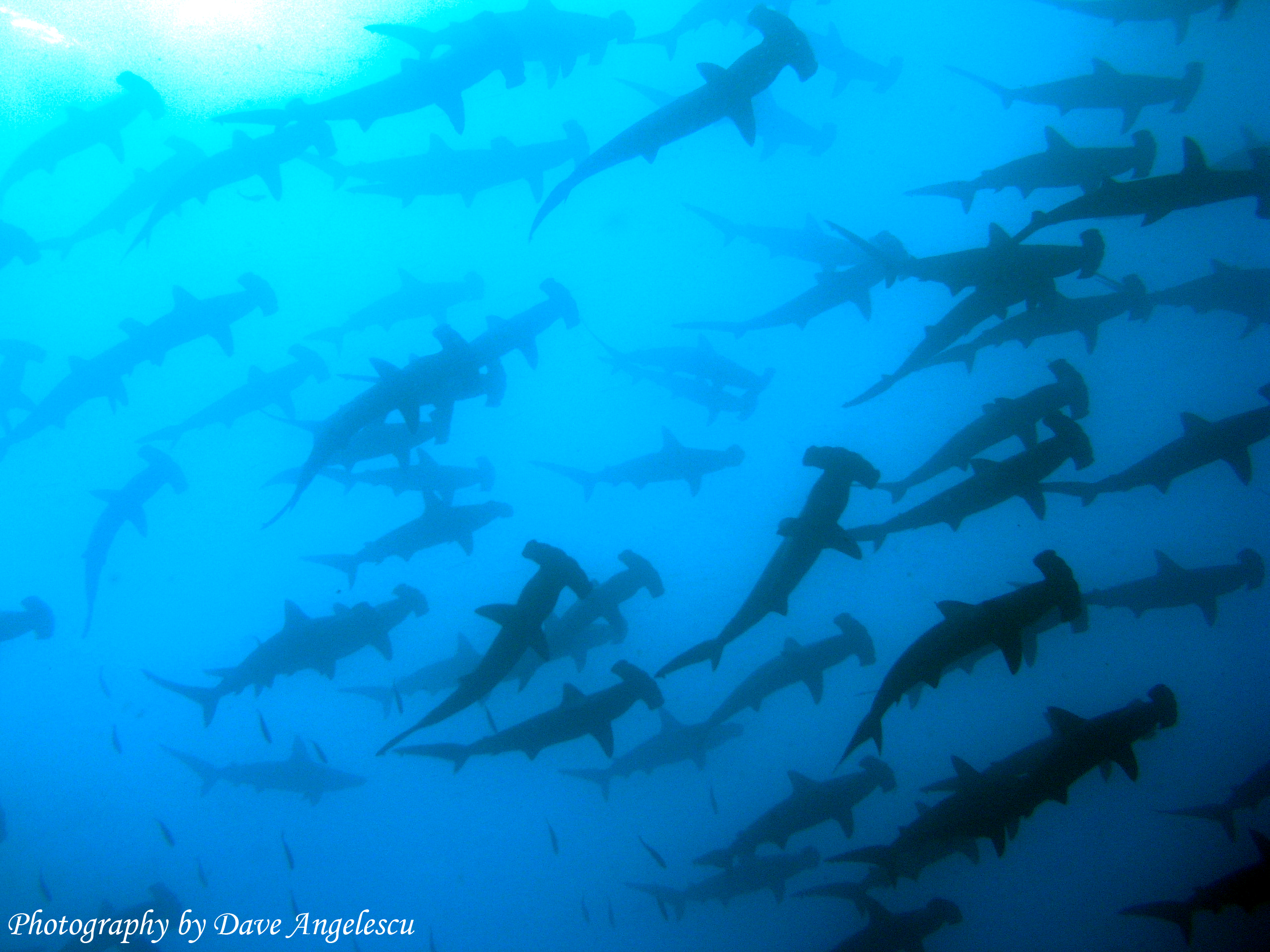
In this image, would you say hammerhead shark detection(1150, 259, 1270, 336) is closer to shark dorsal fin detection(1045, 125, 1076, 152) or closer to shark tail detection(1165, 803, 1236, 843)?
shark dorsal fin detection(1045, 125, 1076, 152)

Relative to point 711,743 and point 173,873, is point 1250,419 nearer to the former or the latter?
point 711,743

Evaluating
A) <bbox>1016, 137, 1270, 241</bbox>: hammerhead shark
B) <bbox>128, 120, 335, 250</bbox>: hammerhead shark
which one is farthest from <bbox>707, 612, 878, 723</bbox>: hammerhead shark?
<bbox>128, 120, 335, 250</bbox>: hammerhead shark

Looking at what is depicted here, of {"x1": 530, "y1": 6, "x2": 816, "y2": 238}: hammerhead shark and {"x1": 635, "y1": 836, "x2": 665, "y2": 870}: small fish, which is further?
{"x1": 635, "y1": 836, "x2": 665, "y2": 870}: small fish

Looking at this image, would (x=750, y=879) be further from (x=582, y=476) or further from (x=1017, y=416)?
(x=1017, y=416)

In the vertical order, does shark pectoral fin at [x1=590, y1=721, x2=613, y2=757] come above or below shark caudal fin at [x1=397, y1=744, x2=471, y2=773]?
below

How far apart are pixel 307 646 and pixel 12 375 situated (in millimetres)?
8430

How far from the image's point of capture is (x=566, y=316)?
22.2ft

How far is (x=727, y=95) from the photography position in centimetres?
518

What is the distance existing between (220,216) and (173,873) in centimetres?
1130

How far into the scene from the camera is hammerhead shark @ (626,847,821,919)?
6742 millimetres

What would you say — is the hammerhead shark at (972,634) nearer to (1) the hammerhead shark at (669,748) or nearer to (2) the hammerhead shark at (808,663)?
(2) the hammerhead shark at (808,663)

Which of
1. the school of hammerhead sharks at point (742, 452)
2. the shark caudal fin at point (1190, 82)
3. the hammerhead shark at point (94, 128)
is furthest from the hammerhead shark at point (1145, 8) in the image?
the hammerhead shark at point (94, 128)

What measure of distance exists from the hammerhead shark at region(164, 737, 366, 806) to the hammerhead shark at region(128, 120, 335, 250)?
657 centimetres

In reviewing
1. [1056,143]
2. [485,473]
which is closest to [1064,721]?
[1056,143]
